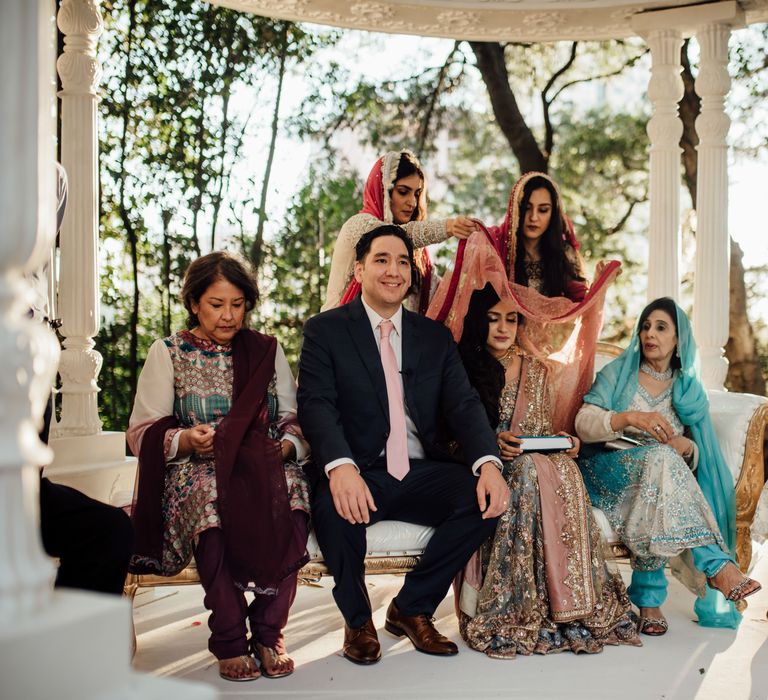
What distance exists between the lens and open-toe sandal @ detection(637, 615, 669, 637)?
3.96 m

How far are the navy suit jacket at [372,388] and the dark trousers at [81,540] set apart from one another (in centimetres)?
94

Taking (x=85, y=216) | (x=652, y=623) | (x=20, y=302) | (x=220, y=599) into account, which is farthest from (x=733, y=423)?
(x=20, y=302)

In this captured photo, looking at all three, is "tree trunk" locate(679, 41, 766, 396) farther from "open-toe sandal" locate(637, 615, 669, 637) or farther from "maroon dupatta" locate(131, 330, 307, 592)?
"maroon dupatta" locate(131, 330, 307, 592)

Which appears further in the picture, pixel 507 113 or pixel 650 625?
pixel 507 113

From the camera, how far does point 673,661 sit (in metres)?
3.61

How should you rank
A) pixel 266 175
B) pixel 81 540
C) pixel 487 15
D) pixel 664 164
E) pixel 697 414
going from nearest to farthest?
1. pixel 81 540
2. pixel 697 414
3. pixel 487 15
4. pixel 664 164
5. pixel 266 175

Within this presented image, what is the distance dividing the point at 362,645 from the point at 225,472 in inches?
32.0

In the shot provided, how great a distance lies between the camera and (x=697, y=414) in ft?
13.9

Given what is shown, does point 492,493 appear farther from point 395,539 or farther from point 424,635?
point 424,635

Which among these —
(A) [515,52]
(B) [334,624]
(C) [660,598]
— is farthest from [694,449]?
(A) [515,52]

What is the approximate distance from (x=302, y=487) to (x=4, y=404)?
219 cm

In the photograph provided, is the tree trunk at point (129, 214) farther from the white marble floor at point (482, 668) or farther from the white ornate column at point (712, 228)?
the white ornate column at point (712, 228)

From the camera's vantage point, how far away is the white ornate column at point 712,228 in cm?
582

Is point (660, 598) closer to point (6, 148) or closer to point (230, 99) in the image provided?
point (6, 148)
